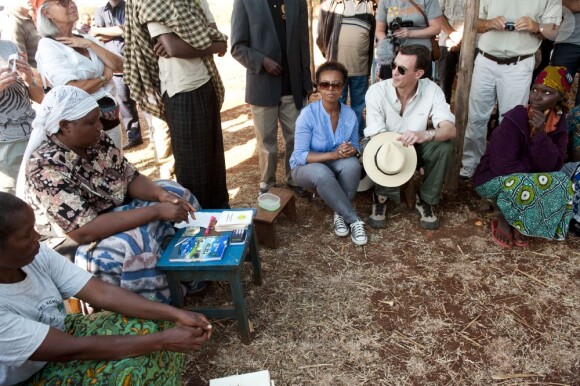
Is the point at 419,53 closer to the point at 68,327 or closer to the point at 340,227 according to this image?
the point at 340,227

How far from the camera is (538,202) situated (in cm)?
328

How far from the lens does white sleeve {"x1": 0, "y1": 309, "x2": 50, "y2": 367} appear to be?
5.06ft

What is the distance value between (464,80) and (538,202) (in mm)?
1222

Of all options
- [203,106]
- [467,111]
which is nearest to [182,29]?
[203,106]

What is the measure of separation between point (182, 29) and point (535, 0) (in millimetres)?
2956

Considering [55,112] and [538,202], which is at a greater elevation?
[55,112]

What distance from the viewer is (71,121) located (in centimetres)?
232

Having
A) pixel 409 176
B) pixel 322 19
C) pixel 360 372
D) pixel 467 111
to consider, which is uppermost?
pixel 322 19

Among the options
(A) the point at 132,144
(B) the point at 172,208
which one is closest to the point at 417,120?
(B) the point at 172,208

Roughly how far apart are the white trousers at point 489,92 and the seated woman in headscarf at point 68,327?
3339 mm

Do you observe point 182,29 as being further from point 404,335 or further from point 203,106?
point 404,335

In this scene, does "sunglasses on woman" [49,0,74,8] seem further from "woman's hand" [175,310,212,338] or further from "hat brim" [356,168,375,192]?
"hat brim" [356,168,375,192]

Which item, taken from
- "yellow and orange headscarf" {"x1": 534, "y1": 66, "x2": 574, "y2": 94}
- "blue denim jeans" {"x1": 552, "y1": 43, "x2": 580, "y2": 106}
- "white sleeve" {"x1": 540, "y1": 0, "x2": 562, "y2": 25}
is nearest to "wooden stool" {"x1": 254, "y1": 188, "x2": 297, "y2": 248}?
"yellow and orange headscarf" {"x1": 534, "y1": 66, "x2": 574, "y2": 94}

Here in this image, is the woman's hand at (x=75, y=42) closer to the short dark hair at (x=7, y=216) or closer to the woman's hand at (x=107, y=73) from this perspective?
the woman's hand at (x=107, y=73)
